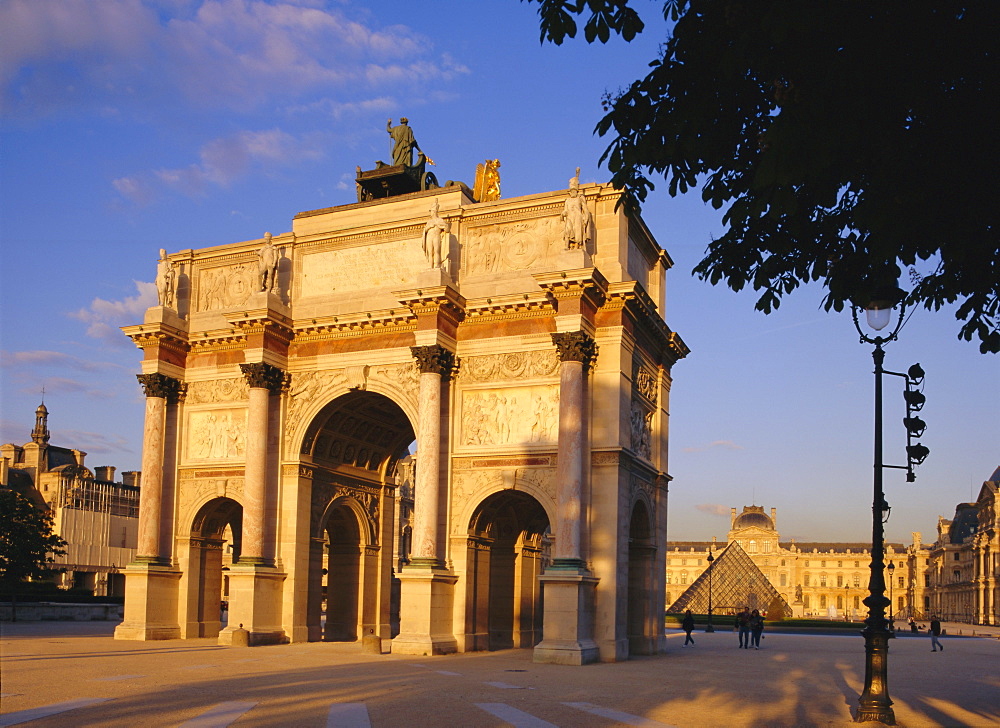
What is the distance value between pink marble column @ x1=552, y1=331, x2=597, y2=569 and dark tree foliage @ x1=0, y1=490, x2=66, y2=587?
34649 millimetres

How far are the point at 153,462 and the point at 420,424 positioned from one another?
11.1 m

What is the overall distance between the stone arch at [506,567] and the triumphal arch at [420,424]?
→ 10 centimetres

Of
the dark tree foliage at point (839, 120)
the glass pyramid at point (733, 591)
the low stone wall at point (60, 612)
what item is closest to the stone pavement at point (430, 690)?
the dark tree foliage at point (839, 120)

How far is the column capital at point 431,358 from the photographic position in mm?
32344

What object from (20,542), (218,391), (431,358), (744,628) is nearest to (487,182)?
(431,358)

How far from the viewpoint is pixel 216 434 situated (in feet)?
123

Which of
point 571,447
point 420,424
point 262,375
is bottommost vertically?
point 571,447

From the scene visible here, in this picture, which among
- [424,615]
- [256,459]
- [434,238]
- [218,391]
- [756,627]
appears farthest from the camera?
[756,627]

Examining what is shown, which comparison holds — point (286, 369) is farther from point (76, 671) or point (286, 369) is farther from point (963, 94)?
point (963, 94)

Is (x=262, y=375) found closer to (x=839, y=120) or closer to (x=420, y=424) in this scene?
(x=420, y=424)

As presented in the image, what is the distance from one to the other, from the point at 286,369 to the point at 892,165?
98.5 feet

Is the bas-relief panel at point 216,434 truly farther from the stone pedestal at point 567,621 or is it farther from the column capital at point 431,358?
the stone pedestal at point 567,621

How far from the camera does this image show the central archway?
36.4 metres

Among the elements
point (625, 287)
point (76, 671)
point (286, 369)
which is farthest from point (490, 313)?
point (76, 671)
